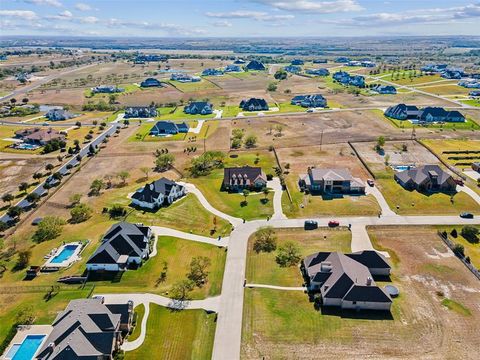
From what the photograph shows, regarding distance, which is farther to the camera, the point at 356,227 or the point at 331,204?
the point at 331,204

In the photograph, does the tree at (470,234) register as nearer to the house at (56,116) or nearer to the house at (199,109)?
the house at (199,109)

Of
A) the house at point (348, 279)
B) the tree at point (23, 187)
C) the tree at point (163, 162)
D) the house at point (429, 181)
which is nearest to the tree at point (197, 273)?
the house at point (348, 279)

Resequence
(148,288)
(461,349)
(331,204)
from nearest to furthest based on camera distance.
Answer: (461,349), (148,288), (331,204)

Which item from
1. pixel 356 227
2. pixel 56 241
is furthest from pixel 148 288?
pixel 356 227

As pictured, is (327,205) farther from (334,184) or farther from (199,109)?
(199,109)

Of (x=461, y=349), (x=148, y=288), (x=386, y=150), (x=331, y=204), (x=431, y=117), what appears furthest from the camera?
(x=431, y=117)

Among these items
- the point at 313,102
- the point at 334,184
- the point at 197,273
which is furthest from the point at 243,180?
the point at 313,102

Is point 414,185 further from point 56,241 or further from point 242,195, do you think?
point 56,241
